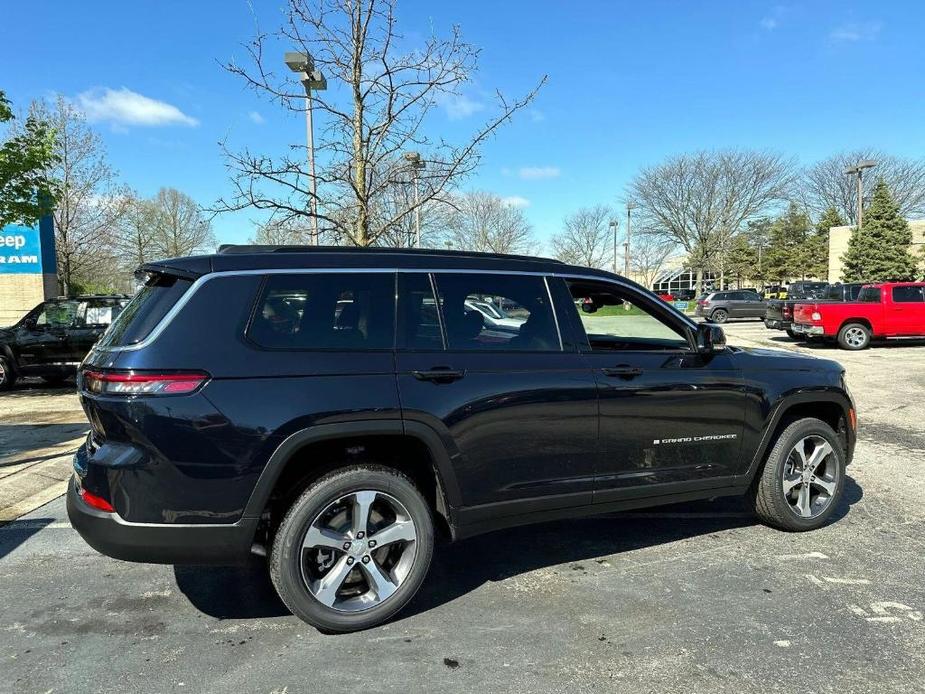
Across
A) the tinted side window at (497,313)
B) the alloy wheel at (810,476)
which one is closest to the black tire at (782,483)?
the alloy wheel at (810,476)

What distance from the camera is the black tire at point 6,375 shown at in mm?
11453

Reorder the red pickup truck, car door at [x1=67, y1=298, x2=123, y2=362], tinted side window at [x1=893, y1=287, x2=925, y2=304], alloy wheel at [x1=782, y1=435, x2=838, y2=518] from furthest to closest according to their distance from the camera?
1. tinted side window at [x1=893, y1=287, x2=925, y2=304]
2. the red pickup truck
3. car door at [x1=67, y1=298, x2=123, y2=362]
4. alloy wheel at [x1=782, y1=435, x2=838, y2=518]

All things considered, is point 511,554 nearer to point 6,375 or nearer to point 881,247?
point 6,375

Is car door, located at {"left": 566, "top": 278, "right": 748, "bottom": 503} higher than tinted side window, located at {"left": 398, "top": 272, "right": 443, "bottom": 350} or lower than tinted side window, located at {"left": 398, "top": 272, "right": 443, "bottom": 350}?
lower

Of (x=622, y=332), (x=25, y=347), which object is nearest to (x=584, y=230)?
(x=25, y=347)

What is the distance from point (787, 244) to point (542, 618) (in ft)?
234

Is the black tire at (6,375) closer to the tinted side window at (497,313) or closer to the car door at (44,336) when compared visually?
the car door at (44,336)

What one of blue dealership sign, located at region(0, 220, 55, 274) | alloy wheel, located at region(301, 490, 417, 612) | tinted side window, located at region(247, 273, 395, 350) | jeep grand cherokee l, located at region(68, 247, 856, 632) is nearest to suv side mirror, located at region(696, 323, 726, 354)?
jeep grand cherokee l, located at region(68, 247, 856, 632)

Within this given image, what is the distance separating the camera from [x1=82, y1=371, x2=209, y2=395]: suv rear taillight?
279 centimetres

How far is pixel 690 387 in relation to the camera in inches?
149

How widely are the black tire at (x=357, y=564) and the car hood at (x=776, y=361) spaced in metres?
2.26

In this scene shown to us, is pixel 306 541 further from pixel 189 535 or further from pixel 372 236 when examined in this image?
pixel 372 236

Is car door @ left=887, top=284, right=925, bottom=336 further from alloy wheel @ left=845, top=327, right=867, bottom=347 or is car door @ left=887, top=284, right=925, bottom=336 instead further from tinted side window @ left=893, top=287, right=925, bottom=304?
alloy wheel @ left=845, top=327, right=867, bottom=347

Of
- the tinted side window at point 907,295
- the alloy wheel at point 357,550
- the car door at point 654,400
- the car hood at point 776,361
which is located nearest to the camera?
the alloy wheel at point 357,550
